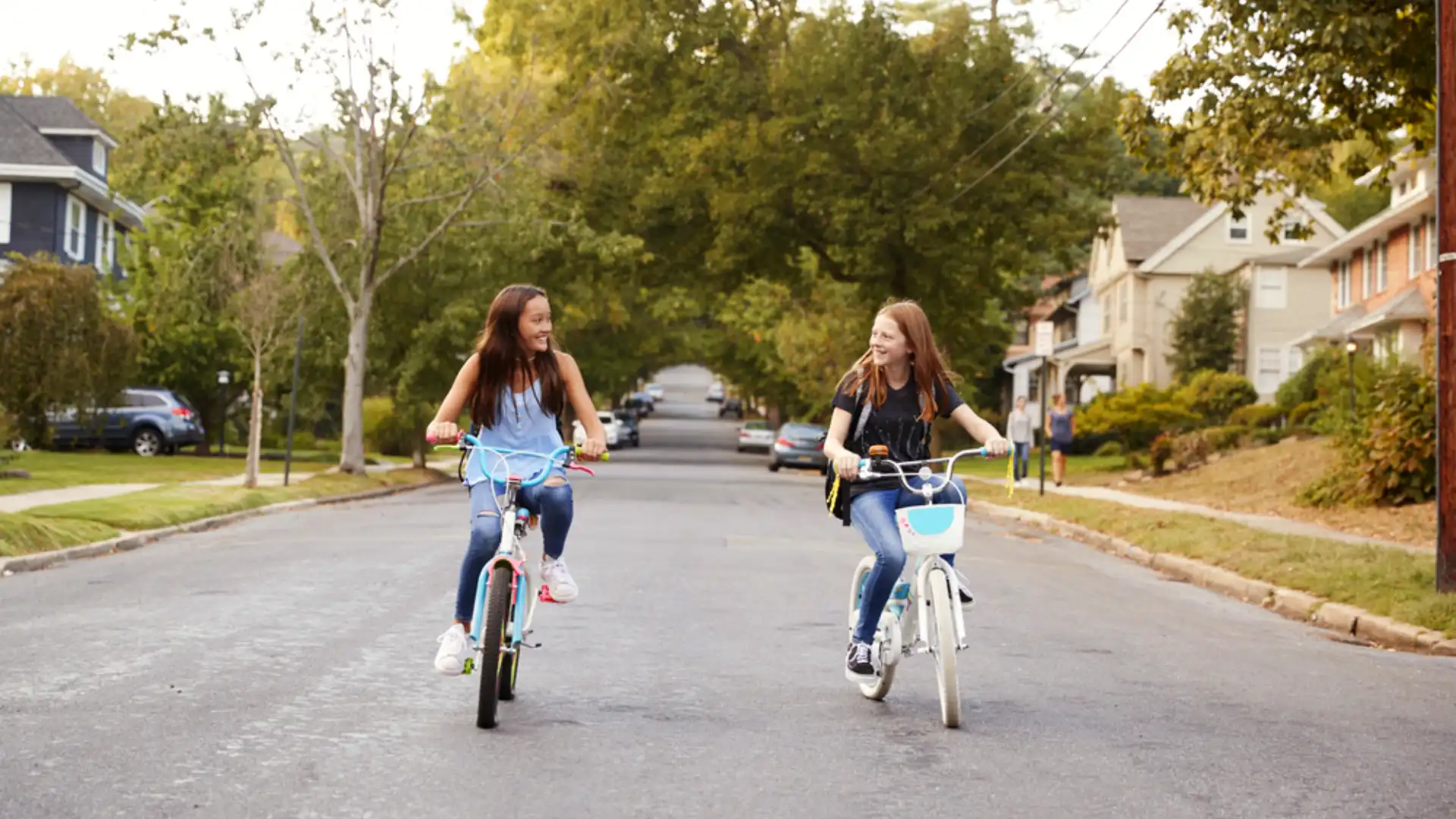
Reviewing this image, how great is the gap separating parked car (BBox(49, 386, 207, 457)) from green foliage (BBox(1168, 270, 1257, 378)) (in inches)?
1180

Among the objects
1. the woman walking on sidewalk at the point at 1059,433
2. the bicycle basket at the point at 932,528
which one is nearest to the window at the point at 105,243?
the woman walking on sidewalk at the point at 1059,433

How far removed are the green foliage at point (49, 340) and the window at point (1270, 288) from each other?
35.6m

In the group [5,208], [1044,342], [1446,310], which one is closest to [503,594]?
[1446,310]

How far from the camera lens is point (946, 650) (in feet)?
23.2

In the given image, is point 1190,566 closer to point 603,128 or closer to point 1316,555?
point 1316,555

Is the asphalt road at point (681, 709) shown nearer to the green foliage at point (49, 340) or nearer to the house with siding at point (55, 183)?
the green foliage at point (49, 340)

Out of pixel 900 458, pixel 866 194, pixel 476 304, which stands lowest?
pixel 900 458

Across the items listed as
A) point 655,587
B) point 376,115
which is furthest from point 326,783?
point 376,115

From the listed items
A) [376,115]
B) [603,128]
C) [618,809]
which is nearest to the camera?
[618,809]

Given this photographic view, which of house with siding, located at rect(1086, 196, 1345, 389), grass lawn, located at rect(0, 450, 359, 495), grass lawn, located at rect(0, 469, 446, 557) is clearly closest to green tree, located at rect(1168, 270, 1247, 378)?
house with siding, located at rect(1086, 196, 1345, 389)

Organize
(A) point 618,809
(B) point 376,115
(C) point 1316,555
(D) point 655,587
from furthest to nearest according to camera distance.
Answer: (B) point 376,115 < (C) point 1316,555 < (D) point 655,587 < (A) point 618,809

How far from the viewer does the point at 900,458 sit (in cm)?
757

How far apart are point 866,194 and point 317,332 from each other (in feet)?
37.9

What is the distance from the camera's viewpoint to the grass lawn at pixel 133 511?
15.9 m
